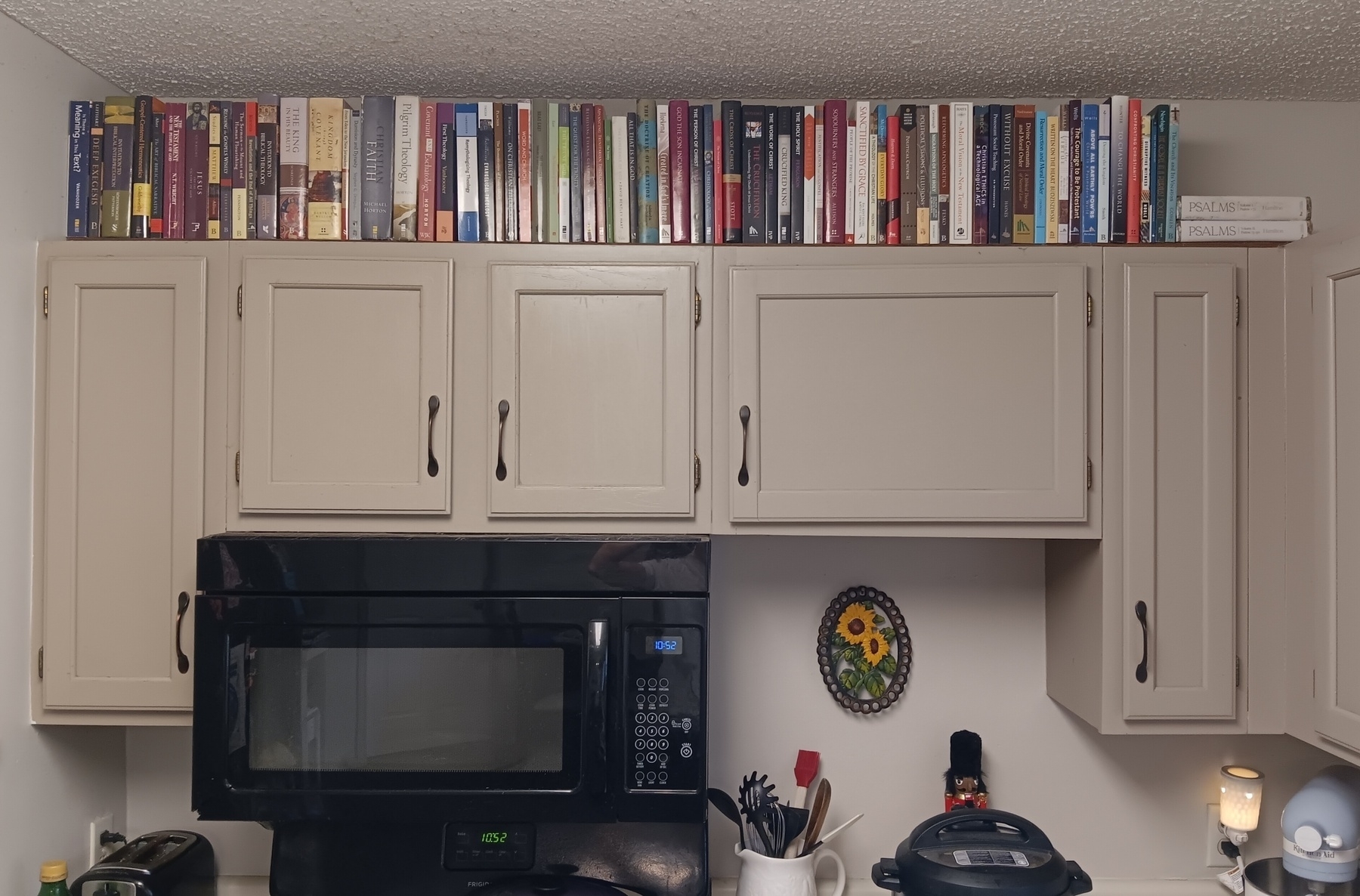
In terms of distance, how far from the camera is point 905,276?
1.56 m

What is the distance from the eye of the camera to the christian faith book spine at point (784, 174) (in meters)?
1.60

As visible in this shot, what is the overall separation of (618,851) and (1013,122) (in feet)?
4.56

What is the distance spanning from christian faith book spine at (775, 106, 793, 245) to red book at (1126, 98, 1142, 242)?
552mm

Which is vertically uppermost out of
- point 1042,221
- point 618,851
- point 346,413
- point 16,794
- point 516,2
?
point 516,2

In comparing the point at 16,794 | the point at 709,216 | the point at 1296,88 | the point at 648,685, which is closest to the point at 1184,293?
the point at 1296,88

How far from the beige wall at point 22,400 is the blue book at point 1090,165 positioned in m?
1.68

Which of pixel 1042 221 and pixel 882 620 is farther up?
pixel 1042 221

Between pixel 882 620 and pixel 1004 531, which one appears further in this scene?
pixel 882 620

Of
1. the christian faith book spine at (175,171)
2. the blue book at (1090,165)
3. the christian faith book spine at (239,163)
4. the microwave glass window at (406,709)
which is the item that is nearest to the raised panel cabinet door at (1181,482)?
the blue book at (1090,165)

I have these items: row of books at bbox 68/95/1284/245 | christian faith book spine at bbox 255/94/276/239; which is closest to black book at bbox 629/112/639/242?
row of books at bbox 68/95/1284/245

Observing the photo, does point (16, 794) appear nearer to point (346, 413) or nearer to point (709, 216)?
point (346, 413)

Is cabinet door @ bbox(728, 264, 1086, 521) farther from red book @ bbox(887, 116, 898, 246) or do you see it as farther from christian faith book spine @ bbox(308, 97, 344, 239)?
christian faith book spine @ bbox(308, 97, 344, 239)

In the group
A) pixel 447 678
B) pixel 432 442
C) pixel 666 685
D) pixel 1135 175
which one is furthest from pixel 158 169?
pixel 1135 175

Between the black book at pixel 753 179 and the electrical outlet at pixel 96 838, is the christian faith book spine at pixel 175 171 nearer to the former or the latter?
the black book at pixel 753 179
